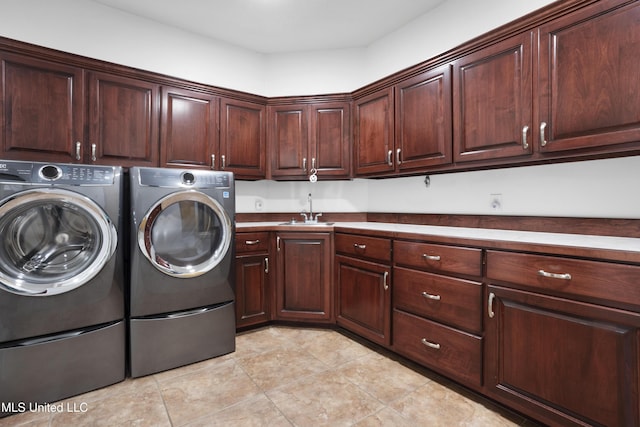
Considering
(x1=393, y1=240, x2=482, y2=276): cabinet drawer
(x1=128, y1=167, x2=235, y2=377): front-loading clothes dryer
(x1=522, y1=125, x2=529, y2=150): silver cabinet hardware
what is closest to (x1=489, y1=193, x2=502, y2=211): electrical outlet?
(x1=522, y1=125, x2=529, y2=150): silver cabinet hardware

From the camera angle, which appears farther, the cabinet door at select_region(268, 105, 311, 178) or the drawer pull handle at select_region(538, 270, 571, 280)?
the cabinet door at select_region(268, 105, 311, 178)

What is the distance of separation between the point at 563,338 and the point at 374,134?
1.83m

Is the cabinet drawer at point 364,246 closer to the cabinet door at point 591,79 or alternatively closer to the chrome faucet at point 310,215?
the chrome faucet at point 310,215

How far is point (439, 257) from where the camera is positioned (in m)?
1.73

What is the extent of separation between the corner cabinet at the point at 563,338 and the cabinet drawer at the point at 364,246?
673mm

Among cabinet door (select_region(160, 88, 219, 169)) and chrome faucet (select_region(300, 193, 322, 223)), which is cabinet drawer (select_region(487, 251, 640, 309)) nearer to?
chrome faucet (select_region(300, 193, 322, 223))

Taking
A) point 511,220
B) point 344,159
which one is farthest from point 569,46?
point 344,159

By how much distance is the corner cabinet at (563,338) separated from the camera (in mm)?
1143

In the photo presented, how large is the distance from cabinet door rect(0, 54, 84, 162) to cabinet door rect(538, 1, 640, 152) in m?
2.86

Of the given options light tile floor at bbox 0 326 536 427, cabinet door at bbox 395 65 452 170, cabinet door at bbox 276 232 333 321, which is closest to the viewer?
light tile floor at bbox 0 326 536 427

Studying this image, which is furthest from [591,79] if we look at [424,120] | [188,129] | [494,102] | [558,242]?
[188,129]

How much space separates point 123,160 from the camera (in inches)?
88.3

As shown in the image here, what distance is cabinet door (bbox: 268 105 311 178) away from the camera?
2830 mm

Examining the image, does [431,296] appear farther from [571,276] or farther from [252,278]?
[252,278]
